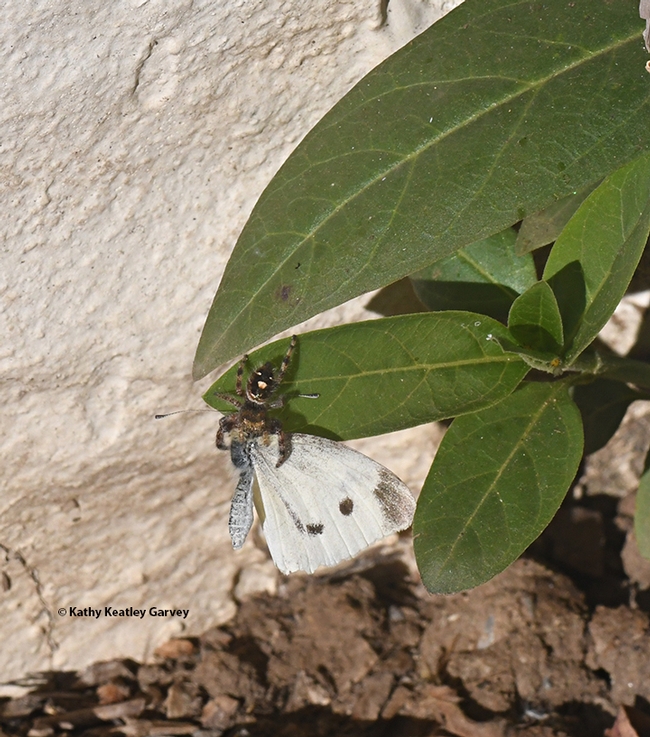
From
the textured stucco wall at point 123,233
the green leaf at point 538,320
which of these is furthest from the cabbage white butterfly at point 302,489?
the green leaf at point 538,320

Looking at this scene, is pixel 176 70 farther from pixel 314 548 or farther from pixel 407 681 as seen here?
pixel 407 681

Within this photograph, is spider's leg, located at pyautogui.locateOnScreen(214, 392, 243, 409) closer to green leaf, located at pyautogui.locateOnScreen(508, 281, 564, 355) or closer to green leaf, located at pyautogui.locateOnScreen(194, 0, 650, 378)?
green leaf, located at pyautogui.locateOnScreen(194, 0, 650, 378)

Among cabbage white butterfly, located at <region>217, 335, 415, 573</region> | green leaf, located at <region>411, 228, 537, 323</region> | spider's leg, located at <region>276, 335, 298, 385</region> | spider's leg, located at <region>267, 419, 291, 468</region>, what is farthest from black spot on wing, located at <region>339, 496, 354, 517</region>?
green leaf, located at <region>411, 228, 537, 323</region>

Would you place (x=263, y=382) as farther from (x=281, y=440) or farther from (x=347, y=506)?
(x=347, y=506)

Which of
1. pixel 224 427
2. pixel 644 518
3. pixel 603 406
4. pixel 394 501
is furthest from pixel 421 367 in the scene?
pixel 644 518

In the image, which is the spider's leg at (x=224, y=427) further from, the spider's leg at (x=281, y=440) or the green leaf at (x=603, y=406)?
the green leaf at (x=603, y=406)

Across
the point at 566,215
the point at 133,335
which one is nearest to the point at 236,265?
the point at 133,335
